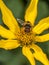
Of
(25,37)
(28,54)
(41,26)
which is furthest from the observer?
(41,26)

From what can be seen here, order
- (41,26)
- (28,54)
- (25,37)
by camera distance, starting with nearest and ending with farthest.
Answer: (28,54)
(25,37)
(41,26)

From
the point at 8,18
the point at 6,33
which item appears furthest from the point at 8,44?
the point at 8,18

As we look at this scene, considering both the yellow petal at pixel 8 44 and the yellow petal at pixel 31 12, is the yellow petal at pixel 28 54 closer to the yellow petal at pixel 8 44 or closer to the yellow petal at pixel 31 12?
the yellow petal at pixel 8 44

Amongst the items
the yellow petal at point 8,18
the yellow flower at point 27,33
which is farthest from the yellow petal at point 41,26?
the yellow petal at point 8,18

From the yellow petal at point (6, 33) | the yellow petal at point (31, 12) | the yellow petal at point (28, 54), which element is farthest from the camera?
the yellow petal at point (31, 12)

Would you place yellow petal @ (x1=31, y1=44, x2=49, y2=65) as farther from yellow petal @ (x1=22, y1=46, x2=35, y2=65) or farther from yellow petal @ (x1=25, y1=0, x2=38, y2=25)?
yellow petal @ (x1=25, y1=0, x2=38, y2=25)

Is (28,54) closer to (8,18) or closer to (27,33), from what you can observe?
(27,33)

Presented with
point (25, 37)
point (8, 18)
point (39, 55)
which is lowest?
point (39, 55)

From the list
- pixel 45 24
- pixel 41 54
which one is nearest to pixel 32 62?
pixel 41 54
